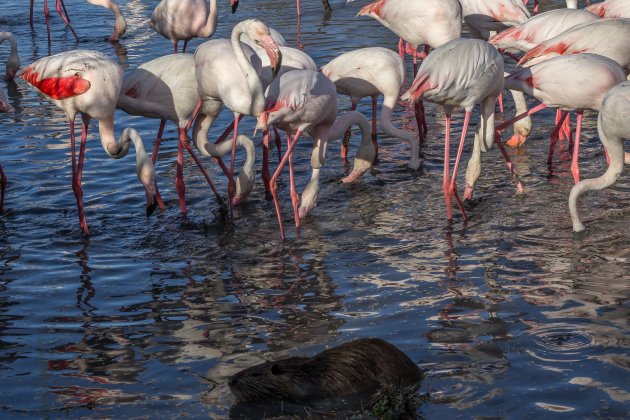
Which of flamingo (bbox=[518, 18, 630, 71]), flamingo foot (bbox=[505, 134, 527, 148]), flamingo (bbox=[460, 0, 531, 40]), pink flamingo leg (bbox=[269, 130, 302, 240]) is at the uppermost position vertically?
flamingo (bbox=[518, 18, 630, 71])

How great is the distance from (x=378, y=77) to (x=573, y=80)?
164 centimetres

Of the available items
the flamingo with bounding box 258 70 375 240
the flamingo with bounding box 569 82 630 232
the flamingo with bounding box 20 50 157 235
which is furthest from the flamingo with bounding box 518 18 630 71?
the flamingo with bounding box 20 50 157 235

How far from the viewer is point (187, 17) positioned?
33.8 ft

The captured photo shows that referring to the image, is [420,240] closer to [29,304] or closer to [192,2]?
[29,304]

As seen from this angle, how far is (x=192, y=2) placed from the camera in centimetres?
1038

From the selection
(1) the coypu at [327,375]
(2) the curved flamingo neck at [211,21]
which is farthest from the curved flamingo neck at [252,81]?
(2) the curved flamingo neck at [211,21]

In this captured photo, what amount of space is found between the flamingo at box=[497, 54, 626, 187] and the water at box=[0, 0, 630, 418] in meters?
0.66

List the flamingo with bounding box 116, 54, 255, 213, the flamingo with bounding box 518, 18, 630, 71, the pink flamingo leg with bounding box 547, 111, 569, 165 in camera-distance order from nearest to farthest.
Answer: the flamingo with bounding box 116, 54, 255, 213 < the flamingo with bounding box 518, 18, 630, 71 < the pink flamingo leg with bounding box 547, 111, 569, 165

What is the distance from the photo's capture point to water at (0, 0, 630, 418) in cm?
416

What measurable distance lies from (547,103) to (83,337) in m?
3.51

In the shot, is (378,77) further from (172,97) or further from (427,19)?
(172,97)

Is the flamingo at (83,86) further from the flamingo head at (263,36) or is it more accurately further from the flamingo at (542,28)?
the flamingo at (542,28)

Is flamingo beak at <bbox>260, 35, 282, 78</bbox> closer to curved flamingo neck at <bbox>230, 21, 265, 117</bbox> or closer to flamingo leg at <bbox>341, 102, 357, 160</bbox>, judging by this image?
curved flamingo neck at <bbox>230, 21, 265, 117</bbox>

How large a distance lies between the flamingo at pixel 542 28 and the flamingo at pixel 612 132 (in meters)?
2.00
